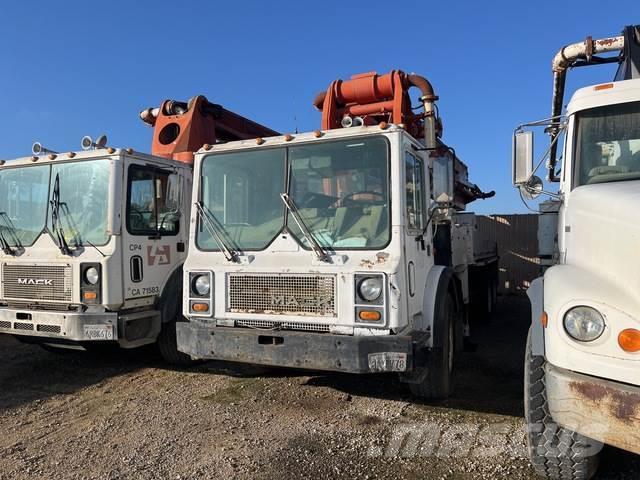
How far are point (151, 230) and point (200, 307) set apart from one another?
6.23ft

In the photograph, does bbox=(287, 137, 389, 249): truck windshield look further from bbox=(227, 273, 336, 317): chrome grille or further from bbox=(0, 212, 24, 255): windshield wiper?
bbox=(0, 212, 24, 255): windshield wiper

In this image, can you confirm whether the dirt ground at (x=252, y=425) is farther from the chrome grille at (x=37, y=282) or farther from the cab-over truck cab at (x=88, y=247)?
the chrome grille at (x=37, y=282)

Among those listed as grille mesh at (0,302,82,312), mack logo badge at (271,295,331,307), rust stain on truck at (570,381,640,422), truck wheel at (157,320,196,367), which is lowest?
truck wheel at (157,320,196,367)

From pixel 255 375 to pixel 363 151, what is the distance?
2.97 m

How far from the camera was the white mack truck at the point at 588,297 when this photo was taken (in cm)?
265

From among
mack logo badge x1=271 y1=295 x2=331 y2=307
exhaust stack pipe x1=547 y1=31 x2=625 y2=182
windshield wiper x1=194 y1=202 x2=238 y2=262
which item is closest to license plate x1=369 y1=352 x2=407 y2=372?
mack logo badge x1=271 y1=295 x2=331 y2=307

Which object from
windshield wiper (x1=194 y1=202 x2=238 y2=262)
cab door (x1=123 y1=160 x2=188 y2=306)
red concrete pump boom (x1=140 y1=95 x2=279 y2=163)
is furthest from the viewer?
red concrete pump boom (x1=140 y1=95 x2=279 y2=163)

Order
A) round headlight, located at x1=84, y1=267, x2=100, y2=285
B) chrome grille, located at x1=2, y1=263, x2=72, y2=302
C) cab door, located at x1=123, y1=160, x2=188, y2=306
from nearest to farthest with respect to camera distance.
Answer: round headlight, located at x1=84, y1=267, x2=100, y2=285 < chrome grille, located at x1=2, y1=263, x2=72, y2=302 < cab door, located at x1=123, y1=160, x2=188, y2=306

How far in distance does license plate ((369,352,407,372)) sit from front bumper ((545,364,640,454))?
1267 mm

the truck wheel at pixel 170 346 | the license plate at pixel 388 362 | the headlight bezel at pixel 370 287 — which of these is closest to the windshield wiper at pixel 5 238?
the truck wheel at pixel 170 346

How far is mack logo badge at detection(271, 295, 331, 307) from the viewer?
4.29 metres

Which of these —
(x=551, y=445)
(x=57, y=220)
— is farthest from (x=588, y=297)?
(x=57, y=220)

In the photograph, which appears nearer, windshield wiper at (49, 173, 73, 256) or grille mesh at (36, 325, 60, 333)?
grille mesh at (36, 325, 60, 333)

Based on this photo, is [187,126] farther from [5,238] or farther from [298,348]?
[298,348]
